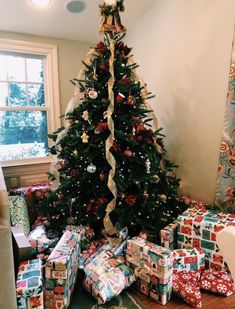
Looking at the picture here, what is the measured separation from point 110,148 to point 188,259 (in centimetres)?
98

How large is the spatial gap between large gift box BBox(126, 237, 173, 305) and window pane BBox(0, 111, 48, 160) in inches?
78.1

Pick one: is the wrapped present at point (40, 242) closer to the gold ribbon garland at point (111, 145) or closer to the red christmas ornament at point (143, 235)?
the gold ribbon garland at point (111, 145)

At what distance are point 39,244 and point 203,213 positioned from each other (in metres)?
1.31

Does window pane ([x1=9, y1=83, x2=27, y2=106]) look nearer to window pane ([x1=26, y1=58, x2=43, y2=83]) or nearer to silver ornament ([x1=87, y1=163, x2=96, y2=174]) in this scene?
window pane ([x1=26, y1=58, x2=43, y2=83])

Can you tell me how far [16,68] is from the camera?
282 cm

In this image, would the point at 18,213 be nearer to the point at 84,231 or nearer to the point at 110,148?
the point at 84,231

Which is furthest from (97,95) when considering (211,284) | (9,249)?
(211,284)

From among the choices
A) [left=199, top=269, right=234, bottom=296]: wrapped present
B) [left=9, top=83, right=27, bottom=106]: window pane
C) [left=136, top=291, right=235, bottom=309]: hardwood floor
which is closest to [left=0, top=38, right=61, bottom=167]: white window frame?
[left=9, top=83, right=27, bottom=106]: window pane

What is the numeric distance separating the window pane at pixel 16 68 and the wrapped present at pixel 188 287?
2.71 m

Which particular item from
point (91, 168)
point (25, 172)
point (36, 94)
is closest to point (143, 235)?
point (91, 168)

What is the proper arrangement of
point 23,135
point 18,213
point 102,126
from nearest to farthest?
point 102,126 → point 18,213 → point 23,135

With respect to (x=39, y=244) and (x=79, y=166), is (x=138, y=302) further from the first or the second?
(x=79, y=166)

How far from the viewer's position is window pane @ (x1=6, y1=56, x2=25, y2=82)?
279cm

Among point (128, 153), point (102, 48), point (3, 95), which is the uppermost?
point (102, 48)
